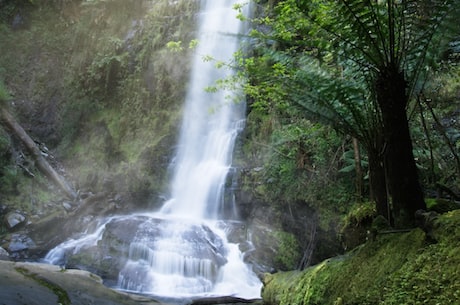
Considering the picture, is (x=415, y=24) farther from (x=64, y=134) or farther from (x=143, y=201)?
(x=64, y=134)

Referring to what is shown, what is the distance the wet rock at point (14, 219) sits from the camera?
964 centimetres

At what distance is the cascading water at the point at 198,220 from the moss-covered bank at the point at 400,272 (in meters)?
2.82

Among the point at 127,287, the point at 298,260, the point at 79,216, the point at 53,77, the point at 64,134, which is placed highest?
the point at 53,77

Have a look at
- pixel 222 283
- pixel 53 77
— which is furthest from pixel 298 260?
pixel 53 77

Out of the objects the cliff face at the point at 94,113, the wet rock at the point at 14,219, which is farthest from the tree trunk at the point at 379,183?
the wet rock at the point at 14,219

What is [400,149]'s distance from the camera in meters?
2.31

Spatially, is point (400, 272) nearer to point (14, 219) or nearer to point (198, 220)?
point (198, 220)

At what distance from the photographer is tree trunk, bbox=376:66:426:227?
2.30m

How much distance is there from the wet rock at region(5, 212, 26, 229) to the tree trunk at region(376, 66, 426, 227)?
33.4ft

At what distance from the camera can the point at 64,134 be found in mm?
13859

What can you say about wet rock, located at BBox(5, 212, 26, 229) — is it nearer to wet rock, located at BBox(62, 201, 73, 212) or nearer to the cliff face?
the cliff face

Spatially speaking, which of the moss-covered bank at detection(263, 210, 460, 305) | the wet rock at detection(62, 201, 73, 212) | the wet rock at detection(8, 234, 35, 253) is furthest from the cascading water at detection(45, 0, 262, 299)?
the moss-covered bank at detection(263, 210, 460, 305)

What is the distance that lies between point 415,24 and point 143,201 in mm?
10282

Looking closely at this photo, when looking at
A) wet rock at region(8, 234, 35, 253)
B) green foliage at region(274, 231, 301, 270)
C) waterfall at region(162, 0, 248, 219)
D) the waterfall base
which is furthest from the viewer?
waterfall at region(162, 0, 248, 219)
